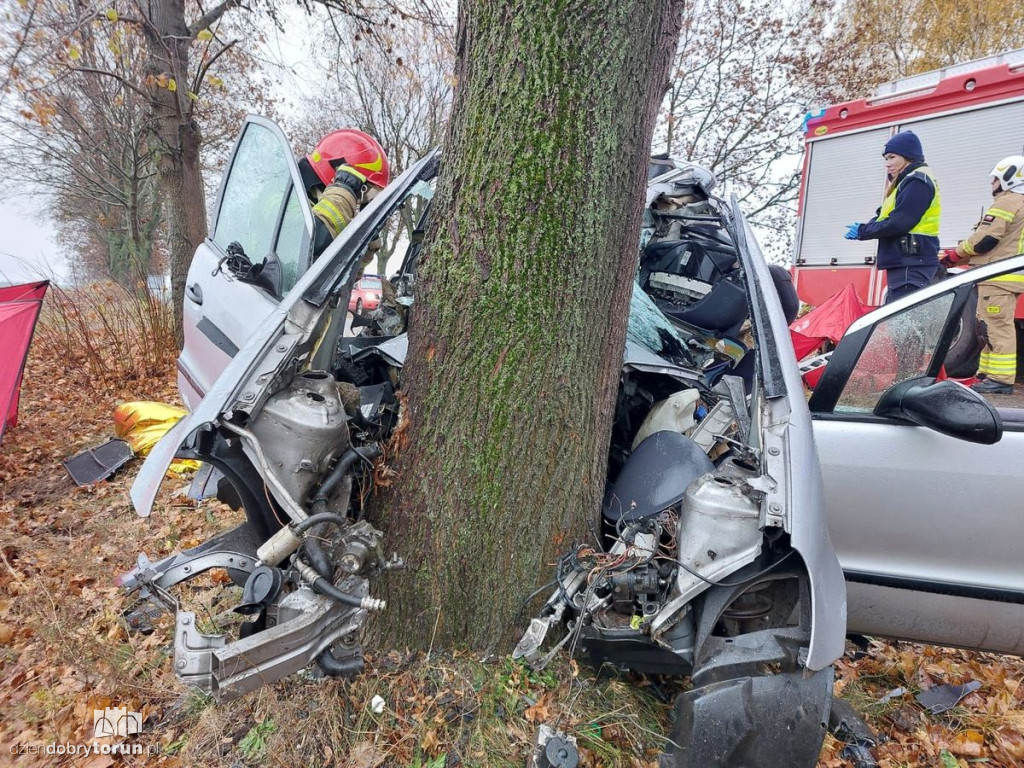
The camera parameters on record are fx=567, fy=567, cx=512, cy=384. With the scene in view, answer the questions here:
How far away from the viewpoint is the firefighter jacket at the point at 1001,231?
475 cm

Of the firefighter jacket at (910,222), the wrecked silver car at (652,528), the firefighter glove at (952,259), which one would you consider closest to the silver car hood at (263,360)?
the wrecked silver car at (652,528)

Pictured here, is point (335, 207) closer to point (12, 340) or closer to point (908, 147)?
point (12, 340)

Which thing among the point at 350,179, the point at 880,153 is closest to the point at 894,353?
the point at 350,179

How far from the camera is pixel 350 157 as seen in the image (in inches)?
150

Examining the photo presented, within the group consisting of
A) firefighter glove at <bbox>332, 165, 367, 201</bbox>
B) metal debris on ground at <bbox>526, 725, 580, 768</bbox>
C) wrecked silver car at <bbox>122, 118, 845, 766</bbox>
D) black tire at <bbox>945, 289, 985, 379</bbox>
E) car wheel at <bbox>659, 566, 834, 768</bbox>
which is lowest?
metal debris on ground at <bbox>526, 725, 580, 768</bbox>

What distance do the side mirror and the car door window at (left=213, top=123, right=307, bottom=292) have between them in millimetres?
2819

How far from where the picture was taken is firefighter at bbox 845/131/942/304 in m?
4.72

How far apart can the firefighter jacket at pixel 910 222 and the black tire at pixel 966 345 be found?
2941 millimetres

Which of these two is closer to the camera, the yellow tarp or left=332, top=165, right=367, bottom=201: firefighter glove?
left=332, top=165, right=367, bottom=201: firefighter glove

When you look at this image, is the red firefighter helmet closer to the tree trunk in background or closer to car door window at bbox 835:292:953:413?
car door window at bbox 835:292:953:413

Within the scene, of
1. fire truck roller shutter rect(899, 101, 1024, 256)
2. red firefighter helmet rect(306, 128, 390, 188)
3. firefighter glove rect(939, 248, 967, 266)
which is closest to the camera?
red firefighter helmet rect(306, 128, 390, 188)

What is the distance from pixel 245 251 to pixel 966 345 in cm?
373

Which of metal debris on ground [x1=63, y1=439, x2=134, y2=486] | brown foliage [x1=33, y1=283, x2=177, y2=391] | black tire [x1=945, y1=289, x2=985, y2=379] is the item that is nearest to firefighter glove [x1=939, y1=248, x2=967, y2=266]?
black tire [x1=945, y1=289, x2=985, y2=379]

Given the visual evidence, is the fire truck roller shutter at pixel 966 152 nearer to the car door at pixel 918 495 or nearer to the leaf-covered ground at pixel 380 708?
the car door at pixel 918 495
